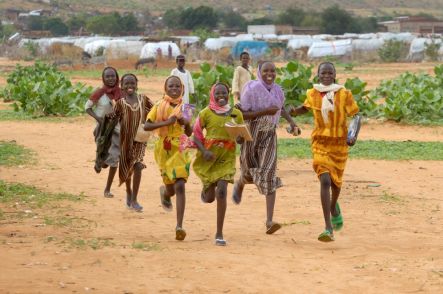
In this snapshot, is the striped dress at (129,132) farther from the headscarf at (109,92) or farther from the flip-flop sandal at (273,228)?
the flip-flop sandal at (273,228)

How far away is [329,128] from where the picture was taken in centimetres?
868

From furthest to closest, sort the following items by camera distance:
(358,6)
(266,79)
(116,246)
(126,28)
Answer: (358,6)
(126,28)
(266,79)
(116,246)

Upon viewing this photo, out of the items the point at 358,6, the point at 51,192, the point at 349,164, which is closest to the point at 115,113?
the point at 51,192

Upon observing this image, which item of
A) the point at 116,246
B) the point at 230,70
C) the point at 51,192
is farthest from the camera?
the point at 230,70

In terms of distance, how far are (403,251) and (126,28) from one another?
73119 mm

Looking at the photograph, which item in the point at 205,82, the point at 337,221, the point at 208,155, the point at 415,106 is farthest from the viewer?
the point at 205,82

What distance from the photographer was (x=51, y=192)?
1164cm

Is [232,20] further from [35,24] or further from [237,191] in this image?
[237,191]

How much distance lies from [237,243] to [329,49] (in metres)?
46.7

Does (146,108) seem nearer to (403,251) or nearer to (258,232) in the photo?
(258,232)

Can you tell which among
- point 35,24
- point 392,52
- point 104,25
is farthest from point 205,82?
point 35,24

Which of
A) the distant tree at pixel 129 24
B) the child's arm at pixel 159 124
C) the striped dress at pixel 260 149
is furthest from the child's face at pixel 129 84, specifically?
the distant tree at pixel 129 24

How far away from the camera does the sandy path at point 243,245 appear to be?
7.04 m

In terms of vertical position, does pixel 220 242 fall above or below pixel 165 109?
below
